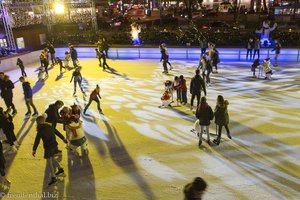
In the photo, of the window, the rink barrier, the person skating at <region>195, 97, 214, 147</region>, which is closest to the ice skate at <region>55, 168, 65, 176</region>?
the person skating at <region>195, 97, 214, 147</region>

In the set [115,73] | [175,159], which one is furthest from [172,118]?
[115,73]

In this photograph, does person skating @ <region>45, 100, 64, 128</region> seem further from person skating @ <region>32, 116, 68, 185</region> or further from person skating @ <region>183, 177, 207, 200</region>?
person skating @ <region>183, 177, 207, 200</region>

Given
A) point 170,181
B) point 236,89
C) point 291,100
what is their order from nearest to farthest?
point 170,181 → point 291,100 → point 236,89

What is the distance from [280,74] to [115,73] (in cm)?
834

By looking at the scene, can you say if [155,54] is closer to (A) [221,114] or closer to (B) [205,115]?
(A) [221,114]

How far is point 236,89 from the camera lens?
13.0 metres

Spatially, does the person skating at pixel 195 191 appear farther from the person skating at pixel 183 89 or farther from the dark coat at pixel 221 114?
the person skating at pixel 183 89

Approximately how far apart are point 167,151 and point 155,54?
1276 cm

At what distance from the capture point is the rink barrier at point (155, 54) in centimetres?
1789

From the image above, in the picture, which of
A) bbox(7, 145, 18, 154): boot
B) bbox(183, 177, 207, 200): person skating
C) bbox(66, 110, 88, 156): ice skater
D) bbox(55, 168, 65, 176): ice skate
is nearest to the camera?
bbox(183, 177, 207, 200): person skating

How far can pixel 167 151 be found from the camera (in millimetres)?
8227

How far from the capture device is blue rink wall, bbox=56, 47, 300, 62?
1783 cm

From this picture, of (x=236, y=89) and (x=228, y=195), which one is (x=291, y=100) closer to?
(x=236, y=89)

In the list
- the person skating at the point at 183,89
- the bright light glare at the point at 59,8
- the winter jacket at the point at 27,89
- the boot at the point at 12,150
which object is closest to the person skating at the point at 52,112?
the boot at the point at 12,150
